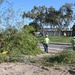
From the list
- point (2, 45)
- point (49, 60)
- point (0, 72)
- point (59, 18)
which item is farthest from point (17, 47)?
point (59, 18)

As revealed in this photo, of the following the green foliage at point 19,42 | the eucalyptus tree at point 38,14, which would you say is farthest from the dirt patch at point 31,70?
the eucalyptus tree at point 38,14

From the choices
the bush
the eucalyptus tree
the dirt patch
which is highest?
the eucalyptus tree

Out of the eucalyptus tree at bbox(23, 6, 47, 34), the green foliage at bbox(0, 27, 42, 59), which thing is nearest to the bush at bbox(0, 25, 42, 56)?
the green foliage at bbox(0, 27, 42, 59)

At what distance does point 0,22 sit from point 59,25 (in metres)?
54.2

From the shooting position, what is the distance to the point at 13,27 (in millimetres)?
20672

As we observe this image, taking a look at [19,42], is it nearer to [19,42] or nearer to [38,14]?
[19,42]

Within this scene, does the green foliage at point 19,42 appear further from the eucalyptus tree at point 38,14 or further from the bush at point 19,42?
the eucalyptus tree at point 38,14

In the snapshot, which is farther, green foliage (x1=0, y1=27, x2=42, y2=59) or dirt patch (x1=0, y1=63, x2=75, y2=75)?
green foliage (x1=0, y1=27, x2=42, y2=59)

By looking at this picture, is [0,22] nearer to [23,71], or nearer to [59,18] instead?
[23,71]

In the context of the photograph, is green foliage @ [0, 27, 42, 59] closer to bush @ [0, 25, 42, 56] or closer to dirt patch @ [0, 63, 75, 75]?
bush @ [0, 25, 42, 56]

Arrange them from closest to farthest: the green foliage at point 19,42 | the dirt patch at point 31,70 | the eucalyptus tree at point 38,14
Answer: the dirt patch at point 31,70 < the green foliage at point 19,42 < the eucalyptus tree at point 38,14

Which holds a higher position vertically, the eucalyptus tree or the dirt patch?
the eucalyptus tree

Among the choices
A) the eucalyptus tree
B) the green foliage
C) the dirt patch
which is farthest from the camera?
the eucalyptus tree

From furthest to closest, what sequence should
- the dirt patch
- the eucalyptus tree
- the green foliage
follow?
the eucalyptus tree < the green foliage < the dirt patch
